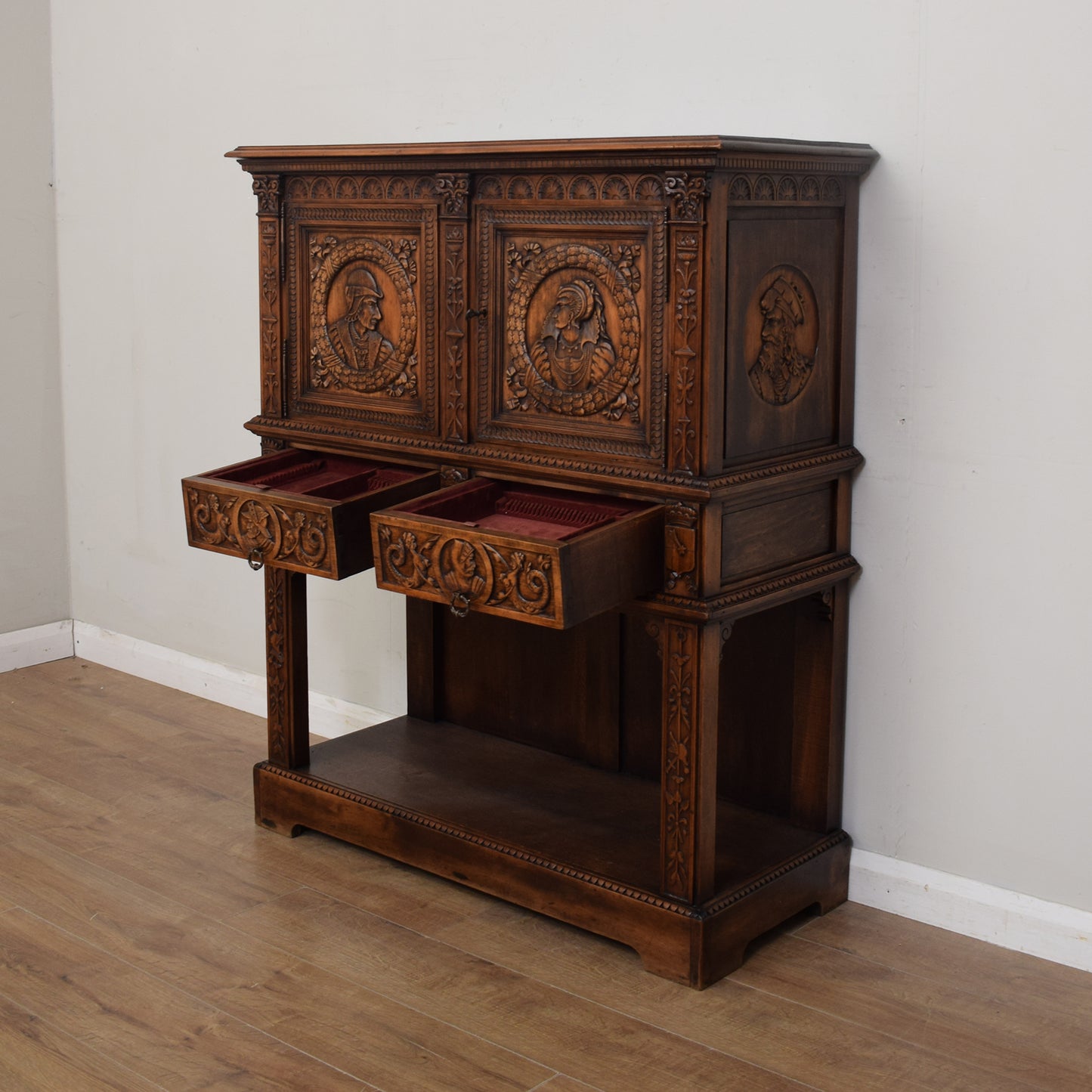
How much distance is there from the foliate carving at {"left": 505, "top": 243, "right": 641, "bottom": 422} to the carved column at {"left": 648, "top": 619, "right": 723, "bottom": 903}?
453 millimetres

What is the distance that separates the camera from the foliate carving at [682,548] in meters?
2.76

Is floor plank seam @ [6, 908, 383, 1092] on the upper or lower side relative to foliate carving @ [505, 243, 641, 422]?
lower

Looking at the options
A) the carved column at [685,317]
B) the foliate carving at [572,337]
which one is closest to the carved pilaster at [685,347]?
the carved column at [685,317]

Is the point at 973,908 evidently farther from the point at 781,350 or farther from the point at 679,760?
the point at 781,350

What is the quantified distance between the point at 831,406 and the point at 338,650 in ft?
5.90

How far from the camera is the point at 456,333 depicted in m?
3.10

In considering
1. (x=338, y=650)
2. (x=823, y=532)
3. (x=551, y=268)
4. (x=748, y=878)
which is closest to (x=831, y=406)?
(x=823, y=532)

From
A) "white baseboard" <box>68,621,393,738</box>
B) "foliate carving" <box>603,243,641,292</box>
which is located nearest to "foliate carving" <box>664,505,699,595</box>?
"foliate carving" <box>603,243,641,292</box>

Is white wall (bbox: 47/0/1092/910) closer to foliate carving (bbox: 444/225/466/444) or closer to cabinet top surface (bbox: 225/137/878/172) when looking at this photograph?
cabinet top surface (bbox: 225/137/878/172)

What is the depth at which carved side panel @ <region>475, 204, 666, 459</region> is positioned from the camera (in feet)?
9.09

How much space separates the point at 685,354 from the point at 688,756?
768 millimetres

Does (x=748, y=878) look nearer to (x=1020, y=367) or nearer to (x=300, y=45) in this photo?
(x=1020, y=367)

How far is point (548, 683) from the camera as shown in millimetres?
3709

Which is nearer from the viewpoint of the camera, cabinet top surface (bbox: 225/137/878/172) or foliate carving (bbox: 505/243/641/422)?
cabinet top surface (bbox: 225/137/878/172)
